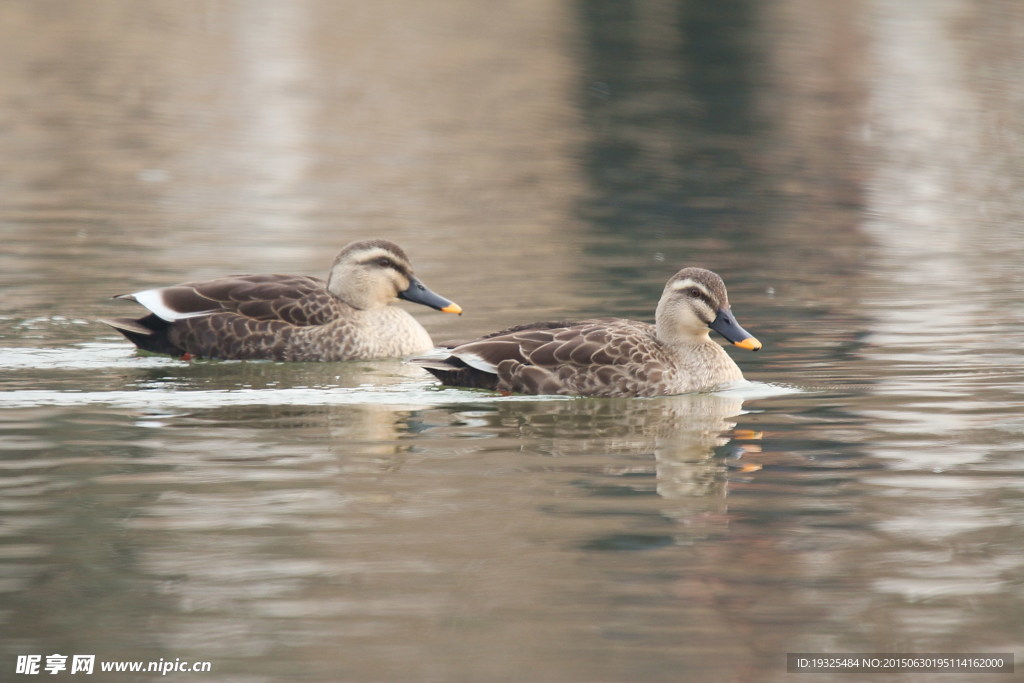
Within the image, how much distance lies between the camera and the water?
8102mm

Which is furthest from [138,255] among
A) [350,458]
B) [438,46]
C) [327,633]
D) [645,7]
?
[645,7]

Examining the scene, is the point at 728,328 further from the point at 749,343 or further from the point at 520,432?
the point at 520,432

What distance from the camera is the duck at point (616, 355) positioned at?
1314 centimetres

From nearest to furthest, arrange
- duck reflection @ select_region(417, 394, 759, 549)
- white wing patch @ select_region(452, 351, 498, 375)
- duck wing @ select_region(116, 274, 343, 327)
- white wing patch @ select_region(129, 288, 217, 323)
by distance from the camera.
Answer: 1. duck reflection @ select_region(417, 394, 759, 549)
2. white wing patch @ select_region(452, 351, 498, 375)
3. white wing patch @ select_region(129, 288, 217, 323)
4. duck wing @ select_region(116, 274, 343, 327)

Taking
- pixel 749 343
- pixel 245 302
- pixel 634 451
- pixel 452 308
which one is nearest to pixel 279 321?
pixel 245 302

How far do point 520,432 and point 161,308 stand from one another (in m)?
4.12

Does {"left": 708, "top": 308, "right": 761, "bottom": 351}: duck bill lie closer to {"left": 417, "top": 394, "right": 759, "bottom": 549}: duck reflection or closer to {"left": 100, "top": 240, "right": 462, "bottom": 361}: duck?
{"left": 417, "top": 394, "right": 759, "bottom": 549}: duck reflection

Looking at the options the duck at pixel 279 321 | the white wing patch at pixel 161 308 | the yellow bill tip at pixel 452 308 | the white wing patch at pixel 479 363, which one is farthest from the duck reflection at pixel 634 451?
the white wing patch at pixel 161 308

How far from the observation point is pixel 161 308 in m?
14.7

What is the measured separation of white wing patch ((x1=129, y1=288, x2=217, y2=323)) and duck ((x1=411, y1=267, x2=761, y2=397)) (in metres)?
2.41

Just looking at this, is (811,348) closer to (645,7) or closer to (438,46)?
(438,46)

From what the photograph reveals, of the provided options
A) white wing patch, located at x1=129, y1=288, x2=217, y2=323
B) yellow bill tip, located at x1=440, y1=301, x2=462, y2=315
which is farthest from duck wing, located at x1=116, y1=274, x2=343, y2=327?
yellow bill tip, located at x1=440, y1=301, x2=462, y2=315

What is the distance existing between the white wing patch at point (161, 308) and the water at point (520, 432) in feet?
1.35

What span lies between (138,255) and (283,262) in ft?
5.57
